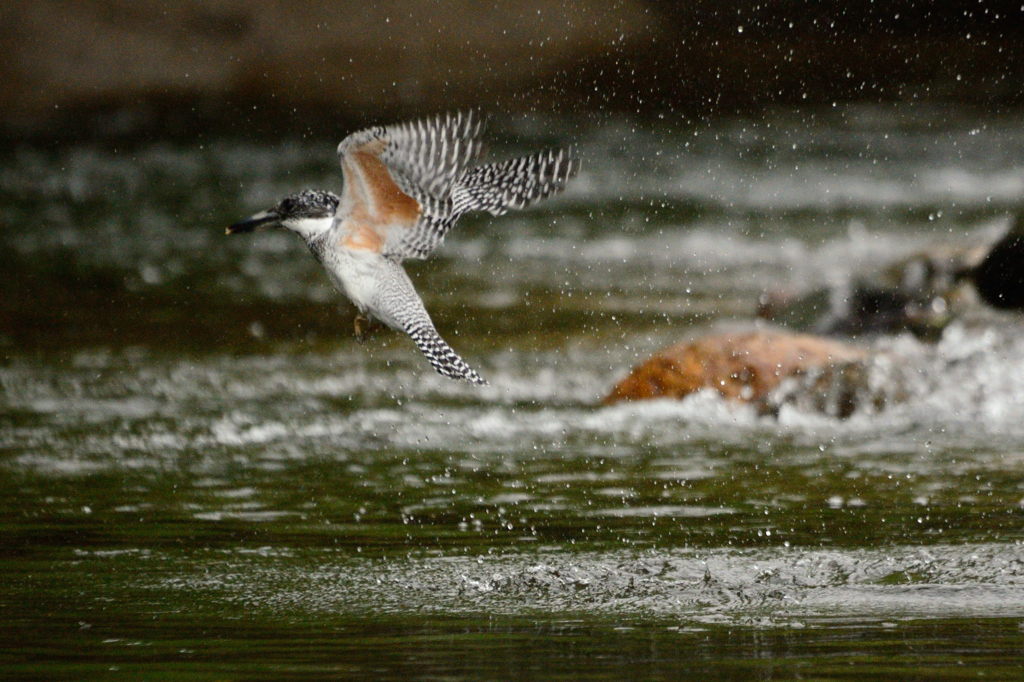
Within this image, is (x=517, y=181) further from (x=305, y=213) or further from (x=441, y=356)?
(x=305, y=213)

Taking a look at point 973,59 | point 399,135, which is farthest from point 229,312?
point 973,59

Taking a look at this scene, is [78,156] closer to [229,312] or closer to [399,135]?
[229,312]

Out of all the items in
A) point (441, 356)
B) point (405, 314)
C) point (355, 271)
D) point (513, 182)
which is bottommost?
point (441, 356)

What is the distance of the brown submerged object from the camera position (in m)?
7.70

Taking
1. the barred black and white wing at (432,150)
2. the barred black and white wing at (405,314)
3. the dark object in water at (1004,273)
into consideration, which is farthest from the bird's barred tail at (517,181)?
the dark object in water at (1004,273)

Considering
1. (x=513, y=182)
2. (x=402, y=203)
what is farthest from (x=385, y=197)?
(x=513, y=182)

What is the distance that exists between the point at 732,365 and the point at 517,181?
7.43ft

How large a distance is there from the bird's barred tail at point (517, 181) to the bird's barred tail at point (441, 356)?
541 mm

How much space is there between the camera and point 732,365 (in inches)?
306

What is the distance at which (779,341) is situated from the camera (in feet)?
26.1

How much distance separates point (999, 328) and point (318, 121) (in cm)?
1991

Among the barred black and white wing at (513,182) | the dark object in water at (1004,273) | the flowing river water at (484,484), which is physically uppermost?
the dark object in water at (1004,273)

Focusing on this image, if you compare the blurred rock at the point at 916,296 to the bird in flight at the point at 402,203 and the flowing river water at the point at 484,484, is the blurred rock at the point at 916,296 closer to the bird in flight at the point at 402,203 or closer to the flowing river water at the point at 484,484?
the flowing river water at the point at 484,484

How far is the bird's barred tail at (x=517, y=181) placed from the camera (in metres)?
5.84
